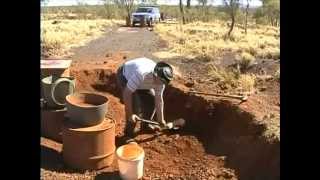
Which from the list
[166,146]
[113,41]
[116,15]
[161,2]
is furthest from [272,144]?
[116,15]

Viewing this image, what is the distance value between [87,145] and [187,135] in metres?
1.33

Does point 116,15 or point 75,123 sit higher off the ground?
point 116,15

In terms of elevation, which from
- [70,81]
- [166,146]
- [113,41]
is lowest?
[166,146]

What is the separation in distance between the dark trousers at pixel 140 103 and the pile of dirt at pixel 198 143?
146mm

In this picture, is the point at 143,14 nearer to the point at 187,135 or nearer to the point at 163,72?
the point at 187,135

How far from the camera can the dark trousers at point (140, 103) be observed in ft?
16.1

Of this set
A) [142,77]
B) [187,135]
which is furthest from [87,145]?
[187,135]

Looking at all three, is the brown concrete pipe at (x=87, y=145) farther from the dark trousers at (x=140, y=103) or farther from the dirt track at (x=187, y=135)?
the dark trousers at (x=140, y=103)

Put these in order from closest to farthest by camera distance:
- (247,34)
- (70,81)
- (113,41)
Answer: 1. (70,81)
2. (113,41)
3. (247,34)

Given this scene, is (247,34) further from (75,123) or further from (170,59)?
(75,123)

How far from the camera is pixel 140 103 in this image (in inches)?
196

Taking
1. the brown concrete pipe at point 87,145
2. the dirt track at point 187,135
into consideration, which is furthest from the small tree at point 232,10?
the brown concrete pipe at point 87,145
